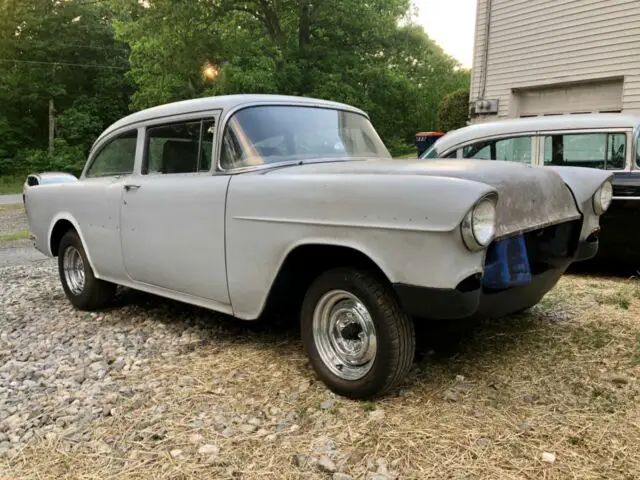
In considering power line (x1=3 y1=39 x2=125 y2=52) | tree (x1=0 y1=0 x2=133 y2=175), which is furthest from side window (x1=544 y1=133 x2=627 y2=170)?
power line (x1=3 y1=39 x2=125 y2=52)

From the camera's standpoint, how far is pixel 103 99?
32.0 m

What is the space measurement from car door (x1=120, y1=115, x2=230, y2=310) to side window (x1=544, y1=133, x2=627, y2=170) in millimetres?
3844

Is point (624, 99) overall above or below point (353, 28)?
below

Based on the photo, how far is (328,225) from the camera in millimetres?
2715

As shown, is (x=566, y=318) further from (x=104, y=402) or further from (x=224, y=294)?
(x=104, y=402)

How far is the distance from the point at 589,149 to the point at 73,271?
17.0 feet

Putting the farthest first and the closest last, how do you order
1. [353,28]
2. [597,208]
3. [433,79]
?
[433,79] → [353,28] → [597,208]

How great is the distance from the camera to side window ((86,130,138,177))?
14.2ft

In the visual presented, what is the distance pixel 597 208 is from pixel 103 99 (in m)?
33.0

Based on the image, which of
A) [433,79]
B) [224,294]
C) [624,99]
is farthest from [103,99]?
[224,294]

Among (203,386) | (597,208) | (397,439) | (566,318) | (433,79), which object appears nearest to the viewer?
(397,439)

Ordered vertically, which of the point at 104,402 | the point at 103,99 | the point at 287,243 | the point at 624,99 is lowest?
the point at 104,402

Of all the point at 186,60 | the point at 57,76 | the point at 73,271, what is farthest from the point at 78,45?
the point at 73,271

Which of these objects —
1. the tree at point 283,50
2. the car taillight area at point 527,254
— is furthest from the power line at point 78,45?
the car taillight area at point 527,254
